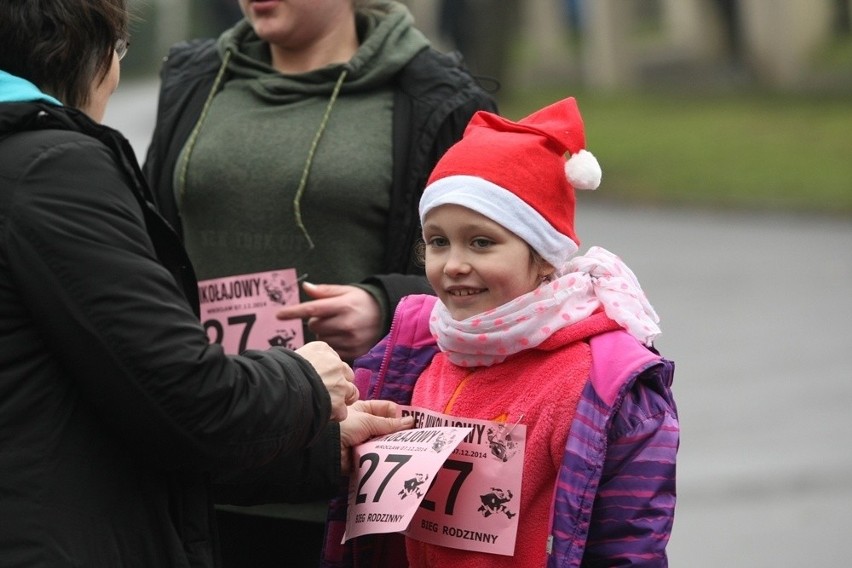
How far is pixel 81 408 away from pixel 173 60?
5.61 feet

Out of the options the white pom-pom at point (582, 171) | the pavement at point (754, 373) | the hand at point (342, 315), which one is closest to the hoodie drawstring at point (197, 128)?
the hand at point (342, 315)

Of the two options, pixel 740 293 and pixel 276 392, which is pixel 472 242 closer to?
pixel 276 392

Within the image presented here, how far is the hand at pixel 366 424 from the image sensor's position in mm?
3008

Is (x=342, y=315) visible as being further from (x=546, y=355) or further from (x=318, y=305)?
(x=546, y=355)

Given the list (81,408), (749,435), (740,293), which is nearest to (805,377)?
(749,435)

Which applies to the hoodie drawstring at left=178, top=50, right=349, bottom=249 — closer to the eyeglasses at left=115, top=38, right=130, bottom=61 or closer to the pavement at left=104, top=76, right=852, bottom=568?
the eyeglasses at left=115, top=38, right=130, bottom=61

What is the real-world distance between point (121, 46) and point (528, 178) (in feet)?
2.58

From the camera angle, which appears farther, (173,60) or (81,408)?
(173,60)

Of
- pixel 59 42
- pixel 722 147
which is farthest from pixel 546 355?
pixel 722 147

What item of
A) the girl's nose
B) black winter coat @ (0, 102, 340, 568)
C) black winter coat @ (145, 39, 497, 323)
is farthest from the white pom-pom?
black winter coat @ (0, 102, 340, 568)

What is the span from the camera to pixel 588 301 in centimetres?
297

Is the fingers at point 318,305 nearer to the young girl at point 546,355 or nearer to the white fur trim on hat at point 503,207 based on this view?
the young girl at point 546,355

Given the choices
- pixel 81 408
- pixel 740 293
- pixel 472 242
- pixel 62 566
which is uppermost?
pixel 472 242

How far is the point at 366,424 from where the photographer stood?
3008mm
